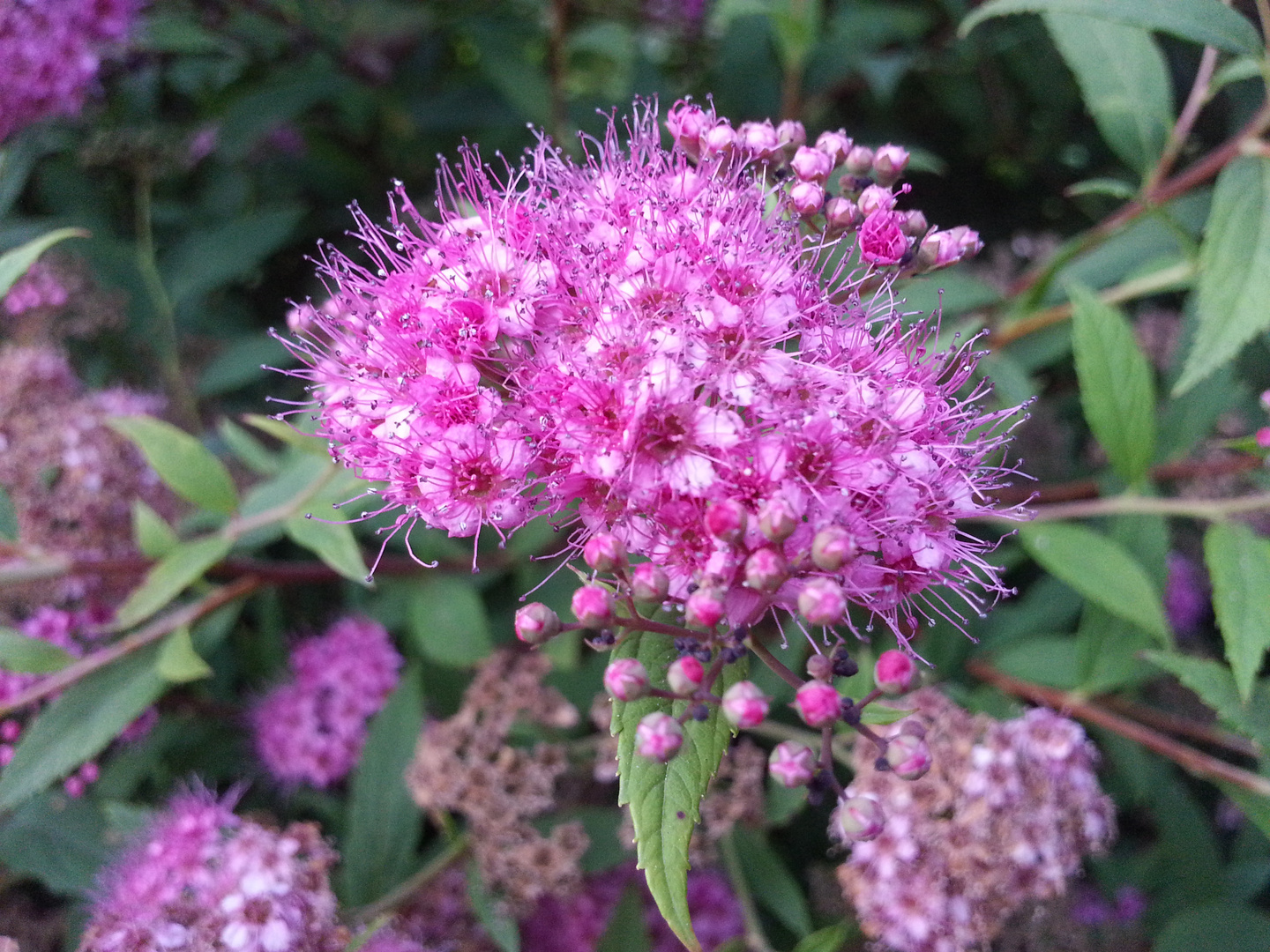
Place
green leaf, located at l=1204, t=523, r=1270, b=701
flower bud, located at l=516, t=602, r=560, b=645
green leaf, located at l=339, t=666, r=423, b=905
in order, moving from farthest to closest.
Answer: green leaf, located at l=339, t=666, r=423, b=905 < green leaf, located at l=1204, t=523, r=1270, b=701 < flower bud, located at l=516, t=602, r=560, b=645

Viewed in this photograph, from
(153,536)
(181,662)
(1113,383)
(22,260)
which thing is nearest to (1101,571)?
(1113,383)

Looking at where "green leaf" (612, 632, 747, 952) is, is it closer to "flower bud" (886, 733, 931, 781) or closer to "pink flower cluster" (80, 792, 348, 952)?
"flower bud" (886, 733, 931, 781)

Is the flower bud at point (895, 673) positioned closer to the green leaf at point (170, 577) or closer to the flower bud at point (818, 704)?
the flower bud at point (818, 704)

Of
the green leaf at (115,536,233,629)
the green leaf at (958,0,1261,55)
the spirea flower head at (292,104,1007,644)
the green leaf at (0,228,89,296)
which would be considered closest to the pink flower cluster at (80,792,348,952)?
the green leaf at (115,536,233,629)

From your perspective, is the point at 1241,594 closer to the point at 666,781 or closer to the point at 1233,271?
the point at 1233,271

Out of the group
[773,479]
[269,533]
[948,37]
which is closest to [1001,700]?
[773,479]
